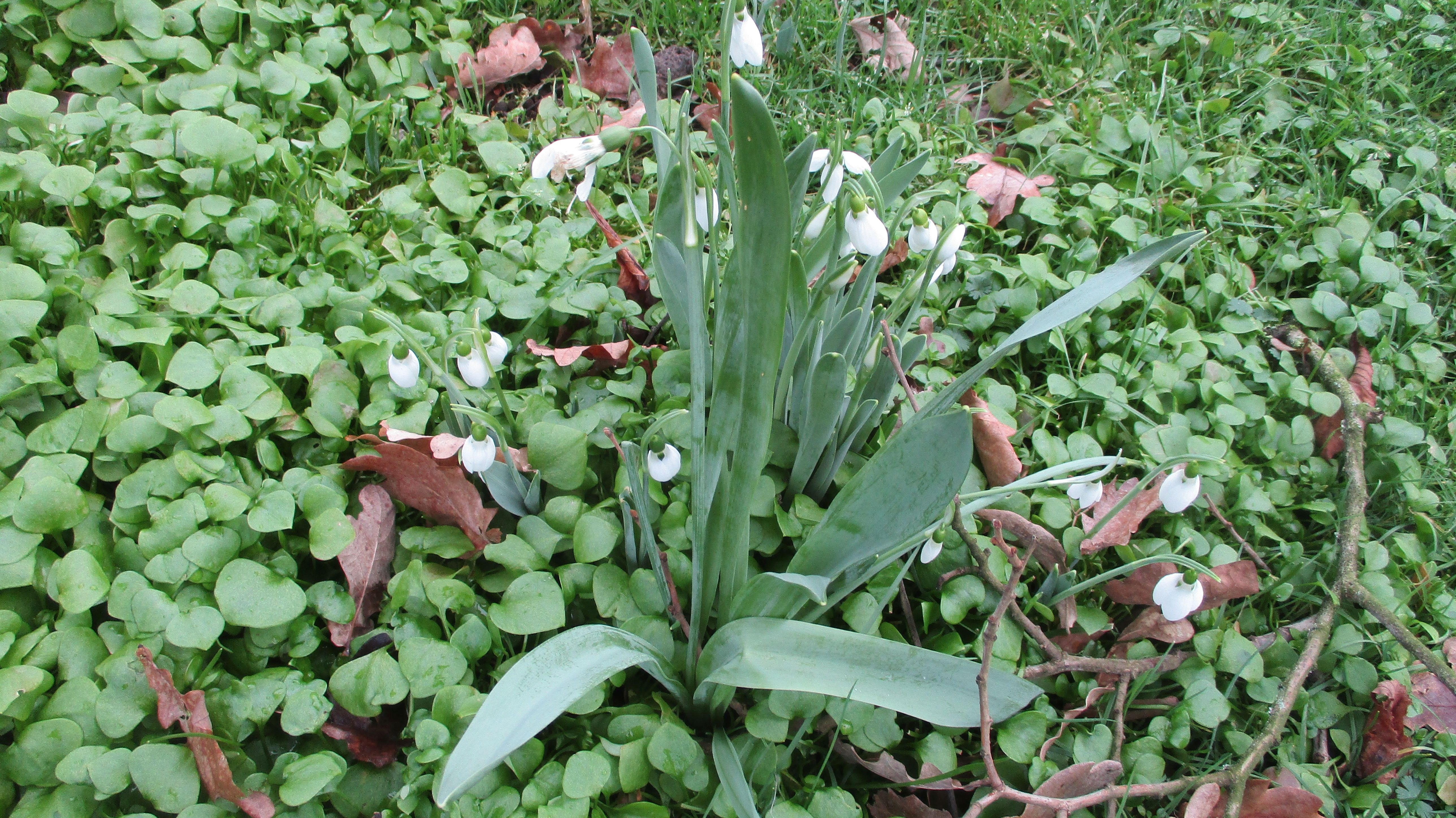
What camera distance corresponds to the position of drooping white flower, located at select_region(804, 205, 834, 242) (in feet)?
4.49

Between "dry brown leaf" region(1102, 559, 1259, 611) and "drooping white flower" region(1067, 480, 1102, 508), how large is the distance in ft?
0.50

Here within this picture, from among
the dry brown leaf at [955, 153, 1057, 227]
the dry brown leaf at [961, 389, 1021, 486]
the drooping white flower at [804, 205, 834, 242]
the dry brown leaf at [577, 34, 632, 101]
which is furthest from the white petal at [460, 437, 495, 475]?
the dry brown leaf at [577, 34, 632, 101]

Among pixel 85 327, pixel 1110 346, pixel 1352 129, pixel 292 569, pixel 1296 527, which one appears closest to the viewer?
pixel 292 569

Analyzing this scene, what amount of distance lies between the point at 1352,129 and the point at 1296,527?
1490mm

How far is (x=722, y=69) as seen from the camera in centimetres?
105

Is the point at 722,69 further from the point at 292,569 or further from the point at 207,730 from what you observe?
the point at 207,730

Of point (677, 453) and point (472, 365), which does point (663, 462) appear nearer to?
point (677, 453)

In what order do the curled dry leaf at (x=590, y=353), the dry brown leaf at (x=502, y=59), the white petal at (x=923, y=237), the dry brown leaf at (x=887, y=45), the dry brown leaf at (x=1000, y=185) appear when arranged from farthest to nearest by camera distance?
the dry brown leaf at (x=887, y=45), the dry brown leaf at (x=502, y=59), the dry brown leaf at (x=1000, y=185), the curled dry leaf at (x=590, y=353), the white petal at (x=923, y=237)

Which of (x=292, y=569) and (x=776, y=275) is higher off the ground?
(x=776, y=275)

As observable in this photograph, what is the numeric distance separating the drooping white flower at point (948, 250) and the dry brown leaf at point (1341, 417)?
985mm

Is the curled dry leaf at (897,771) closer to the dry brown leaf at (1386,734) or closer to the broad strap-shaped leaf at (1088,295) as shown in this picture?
the broad strap-shaped leaf at (1088,295)

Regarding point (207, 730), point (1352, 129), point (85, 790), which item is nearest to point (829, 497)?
point (207, 730)

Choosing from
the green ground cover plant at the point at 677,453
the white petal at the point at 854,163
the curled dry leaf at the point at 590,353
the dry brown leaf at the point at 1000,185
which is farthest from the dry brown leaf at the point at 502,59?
the white petal at the point at 854,163

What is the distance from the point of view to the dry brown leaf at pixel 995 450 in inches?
64.2
